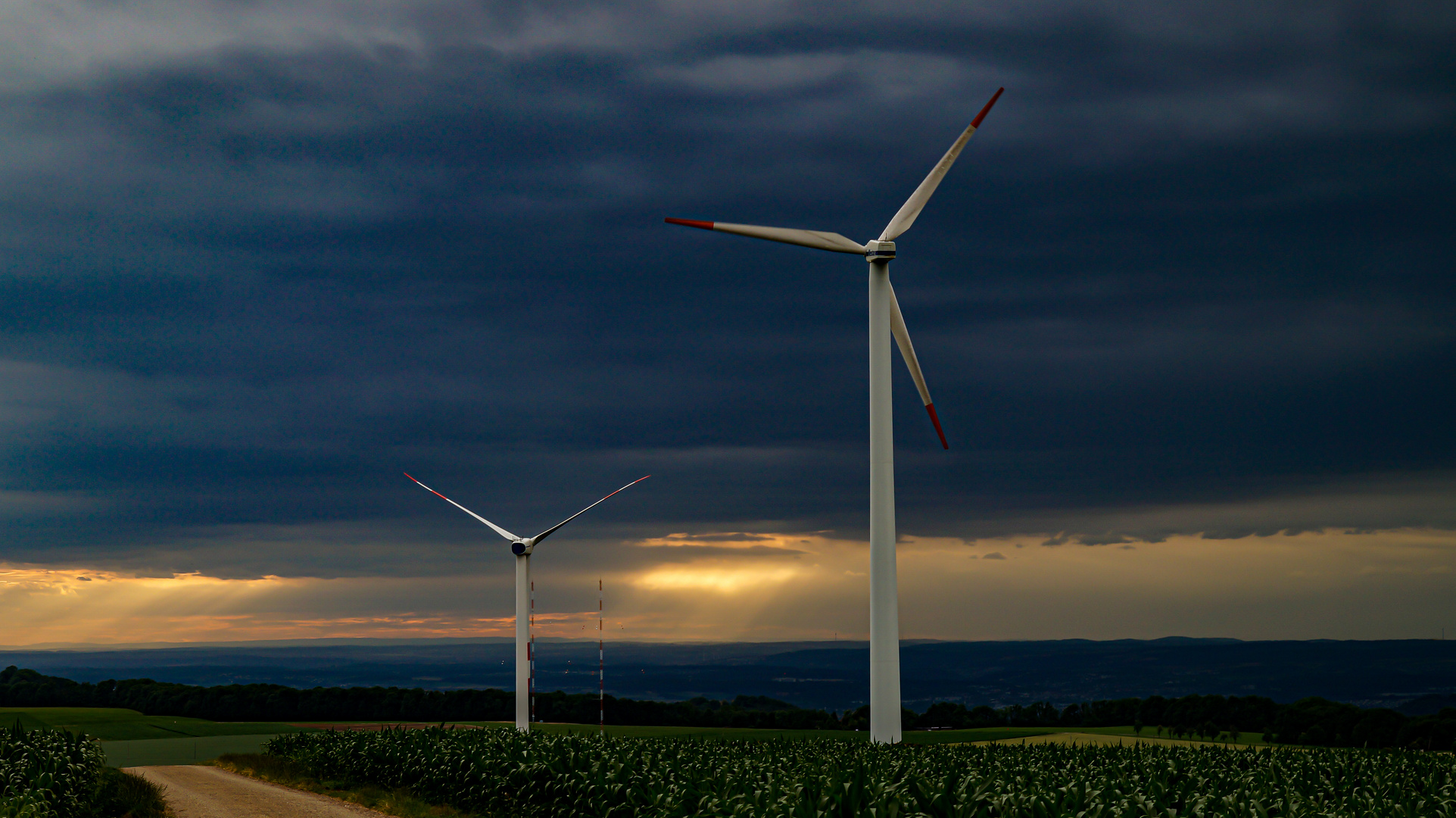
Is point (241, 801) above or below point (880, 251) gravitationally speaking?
below

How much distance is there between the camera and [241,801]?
1362 inches

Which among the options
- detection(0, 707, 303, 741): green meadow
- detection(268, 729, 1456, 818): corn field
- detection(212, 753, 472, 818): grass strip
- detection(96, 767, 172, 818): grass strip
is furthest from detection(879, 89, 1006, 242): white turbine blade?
detection(0, 707, 303, 741): green meadow

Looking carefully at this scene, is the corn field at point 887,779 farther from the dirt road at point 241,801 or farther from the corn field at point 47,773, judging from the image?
the corn field at point 47,773

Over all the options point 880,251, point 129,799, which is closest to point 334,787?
point 129,799

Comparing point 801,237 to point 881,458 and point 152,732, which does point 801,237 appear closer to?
point 881,458

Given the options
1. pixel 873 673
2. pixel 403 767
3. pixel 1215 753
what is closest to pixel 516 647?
pixel 403 767

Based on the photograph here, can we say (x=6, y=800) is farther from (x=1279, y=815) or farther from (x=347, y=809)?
(x=1279, y=815)

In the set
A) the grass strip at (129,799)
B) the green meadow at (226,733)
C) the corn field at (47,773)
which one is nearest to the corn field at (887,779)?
the green meadow at (226,733)

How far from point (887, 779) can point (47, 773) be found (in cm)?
2130

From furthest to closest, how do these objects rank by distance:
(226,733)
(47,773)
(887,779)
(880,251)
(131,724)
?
(131,724)
(226,733)
(880,251)
(47,773)
(887,779)

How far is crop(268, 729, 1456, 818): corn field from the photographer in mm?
17875

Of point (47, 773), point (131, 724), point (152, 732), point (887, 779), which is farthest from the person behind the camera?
point (131, 724)

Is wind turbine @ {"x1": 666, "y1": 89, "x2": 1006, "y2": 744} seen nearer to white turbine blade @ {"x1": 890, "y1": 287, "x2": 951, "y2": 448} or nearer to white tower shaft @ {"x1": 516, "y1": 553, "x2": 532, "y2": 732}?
white turbine blade @ {"x1": 890, "y1": 287, "x2": 951, "y2": 448}

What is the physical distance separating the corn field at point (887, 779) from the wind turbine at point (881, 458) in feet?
7.55
